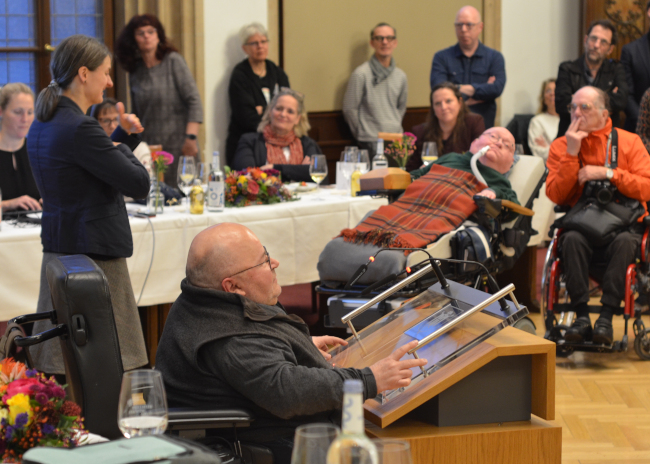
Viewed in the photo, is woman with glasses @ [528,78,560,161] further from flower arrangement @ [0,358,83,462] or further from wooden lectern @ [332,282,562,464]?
flower arrangement @ [0,358,83,462]

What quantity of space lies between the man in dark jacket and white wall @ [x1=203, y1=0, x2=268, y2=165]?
4.58 meters

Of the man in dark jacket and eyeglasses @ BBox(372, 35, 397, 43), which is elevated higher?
eyeglasses @ BBox(372, 35, 397, 43)

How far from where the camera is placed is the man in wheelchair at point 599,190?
3934 mm

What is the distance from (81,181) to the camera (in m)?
2.76

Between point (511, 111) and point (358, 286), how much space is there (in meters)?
5.01

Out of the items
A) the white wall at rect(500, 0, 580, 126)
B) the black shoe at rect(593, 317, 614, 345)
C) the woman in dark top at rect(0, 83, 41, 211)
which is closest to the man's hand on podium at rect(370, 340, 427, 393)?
the black shoe at rect(593, 317, 614, 345)

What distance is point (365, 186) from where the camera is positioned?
13.6 feet

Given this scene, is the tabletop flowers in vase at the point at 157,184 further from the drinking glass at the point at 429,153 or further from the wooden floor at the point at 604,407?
the wooden floor at the point at 604,407

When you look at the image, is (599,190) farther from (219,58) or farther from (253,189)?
(219,58)

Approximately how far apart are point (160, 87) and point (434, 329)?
4.12m

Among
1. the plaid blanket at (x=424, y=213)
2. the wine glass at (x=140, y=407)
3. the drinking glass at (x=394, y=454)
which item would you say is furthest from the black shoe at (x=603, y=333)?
the drinking glass at (x=394, y=454)

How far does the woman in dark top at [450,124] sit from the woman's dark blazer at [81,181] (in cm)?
253

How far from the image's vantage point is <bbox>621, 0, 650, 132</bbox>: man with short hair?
5.77 meters

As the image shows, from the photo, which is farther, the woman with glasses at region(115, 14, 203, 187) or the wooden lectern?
the woman with glasses at region(115, 14, 203, 187)
